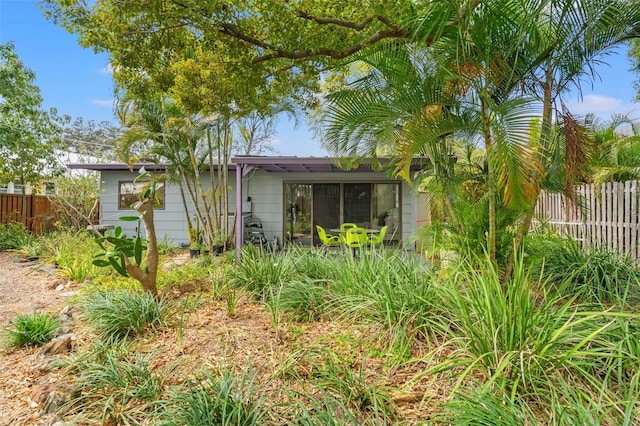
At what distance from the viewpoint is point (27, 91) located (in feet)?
34.6

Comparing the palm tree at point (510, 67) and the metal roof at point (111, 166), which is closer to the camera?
the palm tree at point (510, 67)

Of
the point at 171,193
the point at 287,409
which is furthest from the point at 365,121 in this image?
the point at 171,193

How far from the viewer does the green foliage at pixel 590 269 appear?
147 inches

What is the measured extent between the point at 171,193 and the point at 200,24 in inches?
316

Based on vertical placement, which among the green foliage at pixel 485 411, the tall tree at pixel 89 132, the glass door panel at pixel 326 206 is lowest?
the green foliage at pixel 485 411

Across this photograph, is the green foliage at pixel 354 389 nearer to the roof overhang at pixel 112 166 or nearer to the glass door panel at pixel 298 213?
the glass door panel at pixel 298 213

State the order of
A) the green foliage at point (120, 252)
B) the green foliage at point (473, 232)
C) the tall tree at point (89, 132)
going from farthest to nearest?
the tall tree at point (89, 132)
the green foliage at point (473, 232)
the green foliage at point (120, 252)

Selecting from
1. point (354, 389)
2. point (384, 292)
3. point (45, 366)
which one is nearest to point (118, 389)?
point (45, 366)

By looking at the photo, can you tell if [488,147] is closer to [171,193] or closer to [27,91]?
[171,193]

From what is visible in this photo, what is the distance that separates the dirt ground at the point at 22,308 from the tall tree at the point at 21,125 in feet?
9.00

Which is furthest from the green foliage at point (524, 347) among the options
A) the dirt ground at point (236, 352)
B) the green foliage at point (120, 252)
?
the green foliage at point (120, 252)

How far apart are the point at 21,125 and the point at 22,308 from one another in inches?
303

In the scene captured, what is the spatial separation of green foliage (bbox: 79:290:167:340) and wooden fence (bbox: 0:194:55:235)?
9.64 metres

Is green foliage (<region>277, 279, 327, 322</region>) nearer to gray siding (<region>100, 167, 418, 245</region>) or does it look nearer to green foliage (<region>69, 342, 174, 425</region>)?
green foliage (<region>69, 342, 174, 425</region>)
